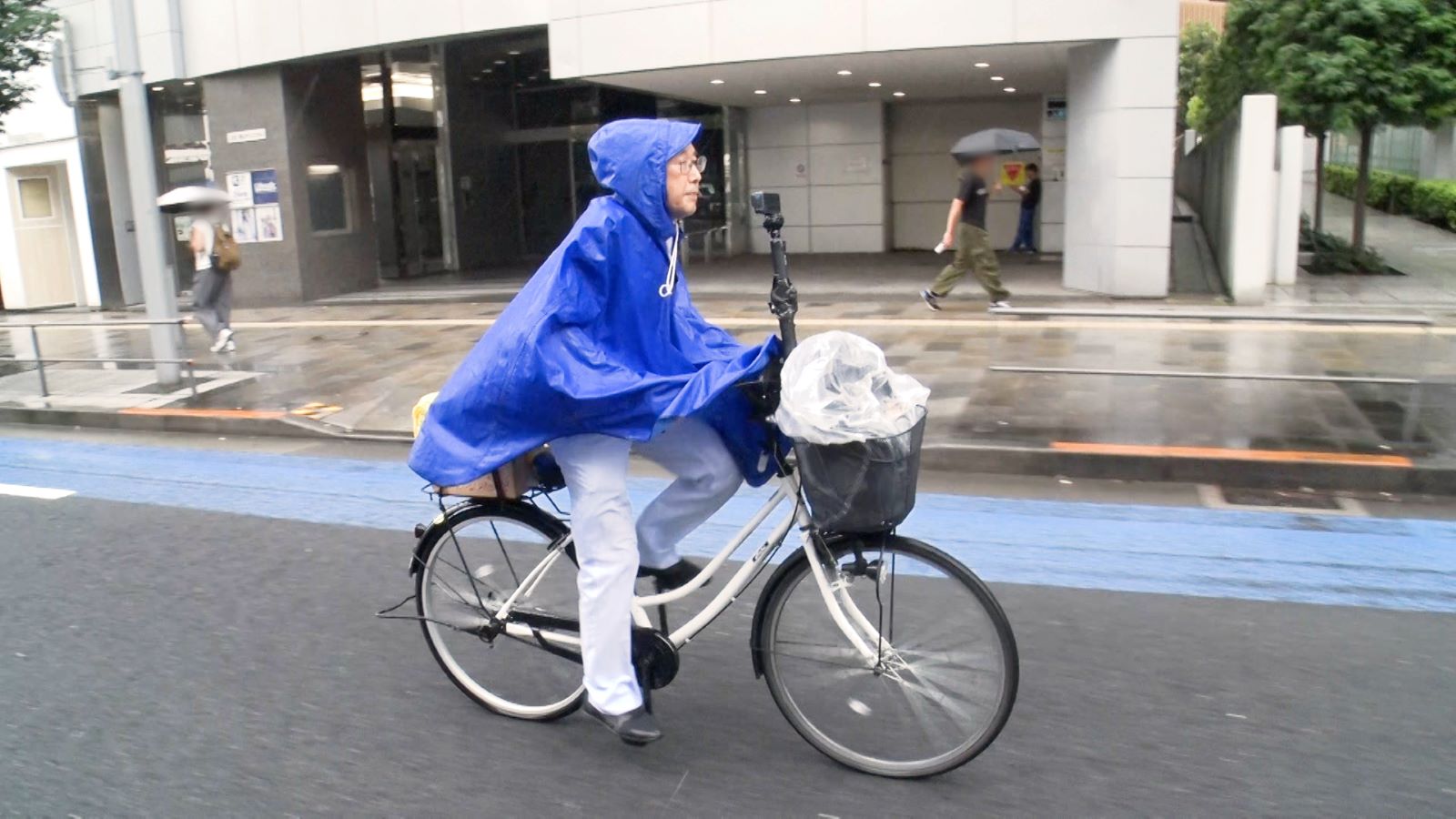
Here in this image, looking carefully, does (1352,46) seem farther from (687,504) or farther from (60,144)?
(60,144)

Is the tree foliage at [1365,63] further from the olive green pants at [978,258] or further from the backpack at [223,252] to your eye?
the backpack at [223,252]

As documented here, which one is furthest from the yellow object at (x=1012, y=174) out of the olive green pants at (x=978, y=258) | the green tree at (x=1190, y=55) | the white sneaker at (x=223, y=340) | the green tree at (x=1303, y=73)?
the green tree at (x=1190, y=55)

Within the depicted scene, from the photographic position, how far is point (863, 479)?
10.2 feet

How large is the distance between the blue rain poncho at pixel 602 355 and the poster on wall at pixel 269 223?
1707 centimetres

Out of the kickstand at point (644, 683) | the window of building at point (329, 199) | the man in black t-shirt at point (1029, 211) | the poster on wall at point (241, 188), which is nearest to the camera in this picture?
the kickstand at point (644, 683)

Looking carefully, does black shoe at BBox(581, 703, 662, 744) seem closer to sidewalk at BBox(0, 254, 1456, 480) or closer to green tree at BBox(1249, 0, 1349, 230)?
sidewalk at BBox(0, 254, 1456, 480)

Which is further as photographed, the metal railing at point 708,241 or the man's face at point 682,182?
Result: the metal railing at point 708,241

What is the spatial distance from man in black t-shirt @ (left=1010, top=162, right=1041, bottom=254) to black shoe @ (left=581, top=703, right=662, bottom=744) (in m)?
18.0

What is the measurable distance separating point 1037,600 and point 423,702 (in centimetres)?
248

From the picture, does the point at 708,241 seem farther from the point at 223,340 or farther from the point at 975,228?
the point at 223,340

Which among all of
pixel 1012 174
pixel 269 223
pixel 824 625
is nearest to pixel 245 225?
pixel 269 223

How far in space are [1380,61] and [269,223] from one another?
16.0m

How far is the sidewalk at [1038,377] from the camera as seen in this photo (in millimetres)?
7152

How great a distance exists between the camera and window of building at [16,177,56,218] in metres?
22.5
